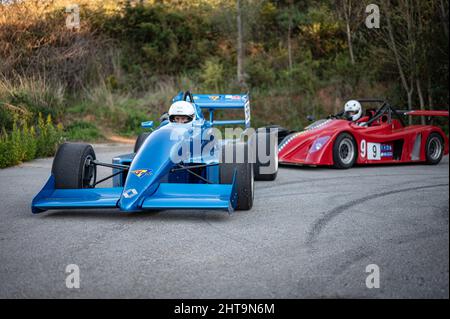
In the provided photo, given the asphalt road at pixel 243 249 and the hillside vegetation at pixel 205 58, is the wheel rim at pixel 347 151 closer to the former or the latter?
the asphalt road at pixel 243 249

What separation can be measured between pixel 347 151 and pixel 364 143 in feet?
1.17

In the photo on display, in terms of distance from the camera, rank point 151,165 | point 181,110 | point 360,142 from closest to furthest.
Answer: point 151,165, point 181,110, point 360,142

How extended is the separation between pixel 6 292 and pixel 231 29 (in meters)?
19.7

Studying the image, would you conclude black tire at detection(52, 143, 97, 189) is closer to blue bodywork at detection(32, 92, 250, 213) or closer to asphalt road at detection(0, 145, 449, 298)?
blue bodywork at detection(32, 92, 250, 213)

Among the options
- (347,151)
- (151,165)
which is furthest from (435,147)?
(151,165)

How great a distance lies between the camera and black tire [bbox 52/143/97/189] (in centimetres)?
647

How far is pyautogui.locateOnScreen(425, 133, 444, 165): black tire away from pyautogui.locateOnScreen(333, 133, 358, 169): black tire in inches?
73.4

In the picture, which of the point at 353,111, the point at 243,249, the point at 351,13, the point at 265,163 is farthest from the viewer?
the point at 351,13

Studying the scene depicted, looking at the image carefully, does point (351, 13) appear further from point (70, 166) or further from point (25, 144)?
point (70, 166)

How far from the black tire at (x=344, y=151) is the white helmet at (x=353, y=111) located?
96 cm


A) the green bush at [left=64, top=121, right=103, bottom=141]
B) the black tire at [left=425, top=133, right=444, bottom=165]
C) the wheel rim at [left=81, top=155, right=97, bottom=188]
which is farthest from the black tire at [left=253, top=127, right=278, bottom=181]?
the green bush at [left=64, top=121, right=103, bottom=141]

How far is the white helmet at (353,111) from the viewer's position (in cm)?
1149

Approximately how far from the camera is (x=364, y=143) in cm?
1074

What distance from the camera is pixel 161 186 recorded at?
6074 mm
